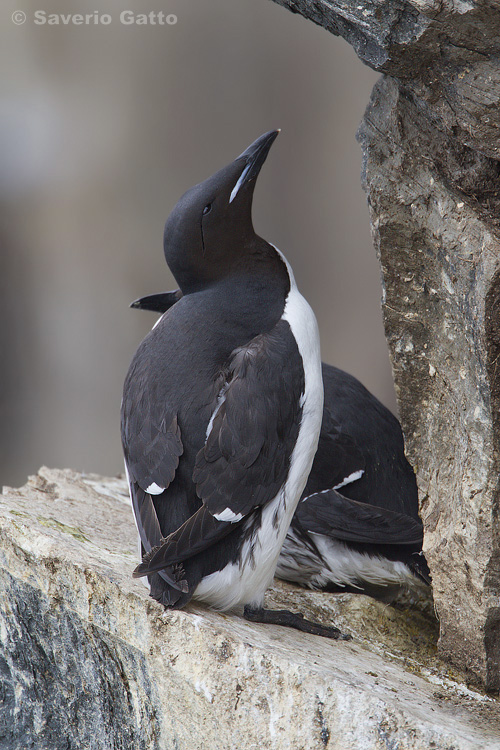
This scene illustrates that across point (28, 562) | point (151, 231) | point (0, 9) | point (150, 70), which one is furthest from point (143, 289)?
point (28, 562)

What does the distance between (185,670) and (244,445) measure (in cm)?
47

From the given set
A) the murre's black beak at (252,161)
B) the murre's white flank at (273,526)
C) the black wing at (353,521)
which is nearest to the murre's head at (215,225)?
the murre's black beak at (252,161)

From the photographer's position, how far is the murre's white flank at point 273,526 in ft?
5.69

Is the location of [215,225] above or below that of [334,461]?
above

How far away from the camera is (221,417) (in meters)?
1.70

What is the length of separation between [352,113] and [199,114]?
38.4 inches

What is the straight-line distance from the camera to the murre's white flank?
1734 millimetres

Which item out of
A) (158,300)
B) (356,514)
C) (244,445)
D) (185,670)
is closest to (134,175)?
(158,300)

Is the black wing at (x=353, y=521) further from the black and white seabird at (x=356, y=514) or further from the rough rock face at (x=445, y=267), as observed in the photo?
the rough rock face at (x=445, y=267)

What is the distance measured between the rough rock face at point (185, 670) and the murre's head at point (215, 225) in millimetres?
754

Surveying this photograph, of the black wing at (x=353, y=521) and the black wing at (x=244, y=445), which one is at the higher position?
the black wing at (x=244, y=445)

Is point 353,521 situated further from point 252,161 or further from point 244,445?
point 252,161

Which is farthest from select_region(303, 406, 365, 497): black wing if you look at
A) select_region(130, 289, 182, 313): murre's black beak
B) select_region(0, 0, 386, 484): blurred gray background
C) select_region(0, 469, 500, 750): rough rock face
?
select_region(0, 0, 386, 484): blurred gray background

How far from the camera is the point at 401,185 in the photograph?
1.68m
